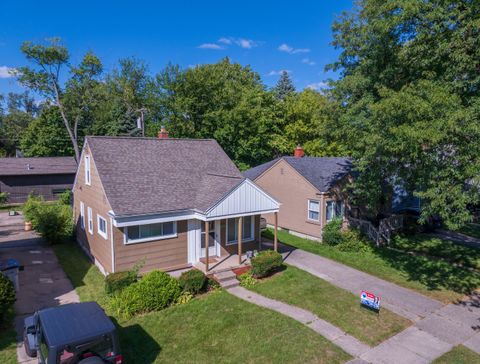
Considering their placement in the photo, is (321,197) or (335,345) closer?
(335,345)

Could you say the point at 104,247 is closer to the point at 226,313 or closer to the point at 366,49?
the point at 226,313

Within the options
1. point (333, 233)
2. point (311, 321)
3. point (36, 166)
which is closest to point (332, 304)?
point (311, 321)

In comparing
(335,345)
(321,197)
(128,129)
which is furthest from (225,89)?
(335,345)

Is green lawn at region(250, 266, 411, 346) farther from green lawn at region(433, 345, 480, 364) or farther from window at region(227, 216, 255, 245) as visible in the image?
window at region(227, 216, 255, 245)

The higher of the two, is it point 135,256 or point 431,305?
point 135,256

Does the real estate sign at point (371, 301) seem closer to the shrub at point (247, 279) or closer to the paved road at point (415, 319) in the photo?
the paved road at point (415, 319)

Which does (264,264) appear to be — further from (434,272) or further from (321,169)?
(321,169)
